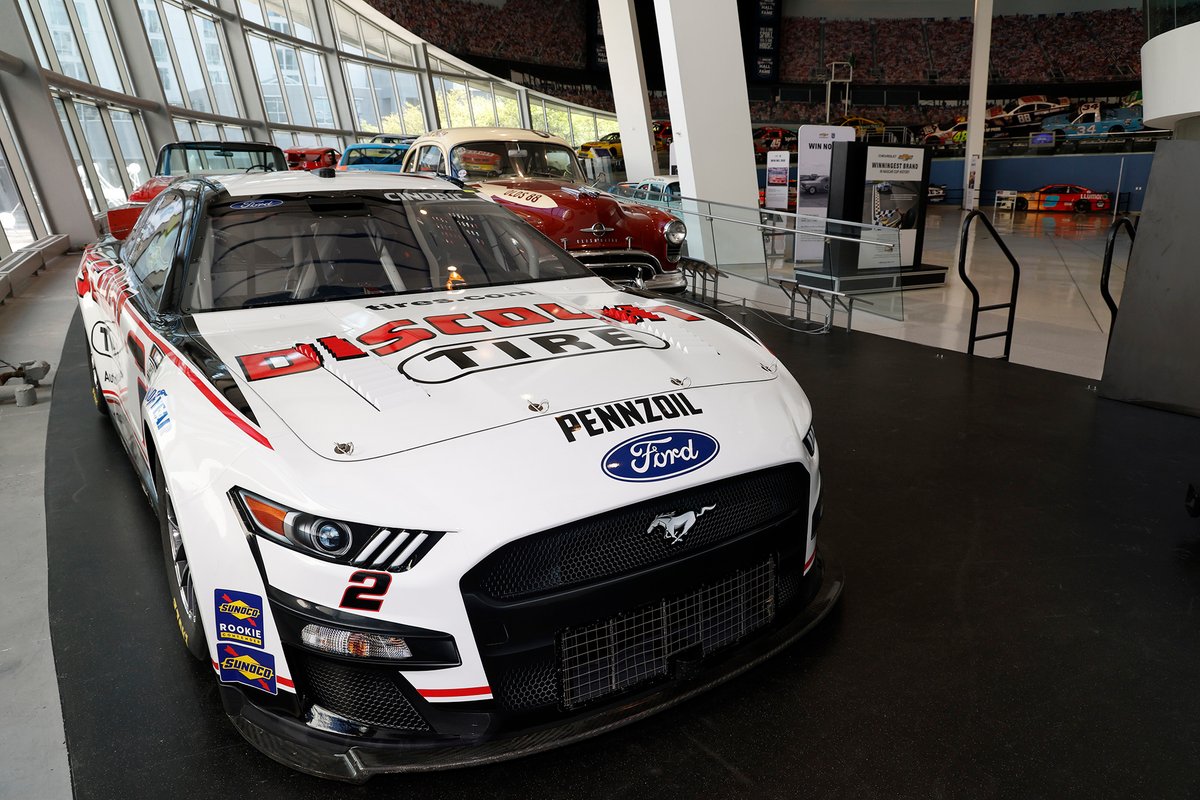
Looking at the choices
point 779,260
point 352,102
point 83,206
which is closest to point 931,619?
point 779,260

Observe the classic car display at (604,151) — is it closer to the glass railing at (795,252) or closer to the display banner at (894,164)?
the display banner at (894,164)

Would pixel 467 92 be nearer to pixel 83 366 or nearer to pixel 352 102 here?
pixel 352 102

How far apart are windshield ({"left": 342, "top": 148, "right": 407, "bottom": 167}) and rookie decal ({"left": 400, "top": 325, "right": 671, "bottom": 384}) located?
11932 mm

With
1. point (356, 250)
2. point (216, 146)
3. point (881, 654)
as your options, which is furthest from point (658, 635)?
point (216, 146)

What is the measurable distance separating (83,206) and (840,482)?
12.7 meters

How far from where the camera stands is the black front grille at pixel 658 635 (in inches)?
68.1

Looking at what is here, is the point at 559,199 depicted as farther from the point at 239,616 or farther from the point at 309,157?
the point at 309,157

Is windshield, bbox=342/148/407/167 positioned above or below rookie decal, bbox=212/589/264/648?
above

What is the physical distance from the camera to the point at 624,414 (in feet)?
6.08

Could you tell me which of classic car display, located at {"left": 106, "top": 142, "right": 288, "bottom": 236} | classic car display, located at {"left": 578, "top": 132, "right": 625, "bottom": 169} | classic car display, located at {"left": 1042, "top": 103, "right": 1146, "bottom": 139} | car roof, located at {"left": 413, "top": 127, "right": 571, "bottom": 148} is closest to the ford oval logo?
car roof, located at {"left": 413, "top": 127, "right": 571, "bottom": 148}

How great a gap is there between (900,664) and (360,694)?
5.01ft

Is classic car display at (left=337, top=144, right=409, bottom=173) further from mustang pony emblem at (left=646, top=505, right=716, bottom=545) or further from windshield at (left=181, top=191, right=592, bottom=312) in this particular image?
mustang pony emblem at (left=646, top=505, right=716, bottom=545)

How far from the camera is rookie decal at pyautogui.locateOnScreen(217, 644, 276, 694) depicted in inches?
66.6

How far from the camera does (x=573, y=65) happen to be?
36.8 m
